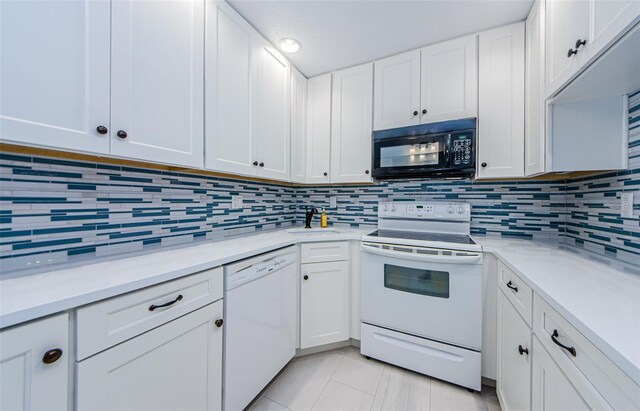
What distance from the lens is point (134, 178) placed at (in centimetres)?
130

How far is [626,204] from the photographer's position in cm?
115

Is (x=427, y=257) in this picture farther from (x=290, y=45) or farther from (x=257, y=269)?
(x=290, y=45)

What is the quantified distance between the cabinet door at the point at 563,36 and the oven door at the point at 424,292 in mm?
1010

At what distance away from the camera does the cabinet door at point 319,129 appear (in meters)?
2.27

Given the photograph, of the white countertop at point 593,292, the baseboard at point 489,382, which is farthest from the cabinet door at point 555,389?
the baseboard at point 489,382

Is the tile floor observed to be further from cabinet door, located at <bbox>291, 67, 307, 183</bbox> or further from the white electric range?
cabinet door, located at <bbox>291, 67, 307, 183</bbox>

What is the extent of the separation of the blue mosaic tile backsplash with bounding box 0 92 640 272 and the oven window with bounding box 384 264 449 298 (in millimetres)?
723

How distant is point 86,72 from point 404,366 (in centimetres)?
232

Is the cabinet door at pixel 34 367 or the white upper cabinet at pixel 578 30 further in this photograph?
the white upper cabinet at pixel 578 30

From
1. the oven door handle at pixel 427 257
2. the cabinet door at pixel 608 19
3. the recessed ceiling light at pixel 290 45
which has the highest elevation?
the recessed ceiling light at pixel 290 45

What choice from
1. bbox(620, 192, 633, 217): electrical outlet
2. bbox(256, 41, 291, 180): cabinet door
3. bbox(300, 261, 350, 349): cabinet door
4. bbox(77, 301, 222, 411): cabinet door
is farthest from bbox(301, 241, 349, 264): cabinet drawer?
bbox(620, 192, 633, 217): electrical outlet

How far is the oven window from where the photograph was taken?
1.56 m

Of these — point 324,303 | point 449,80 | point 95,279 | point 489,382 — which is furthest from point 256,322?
point 449,80

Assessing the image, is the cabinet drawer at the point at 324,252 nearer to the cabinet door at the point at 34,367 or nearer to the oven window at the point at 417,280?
the oven window at the point at 417,280
